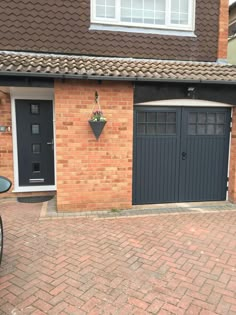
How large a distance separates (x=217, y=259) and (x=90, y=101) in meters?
3.43

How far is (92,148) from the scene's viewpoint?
205 inches

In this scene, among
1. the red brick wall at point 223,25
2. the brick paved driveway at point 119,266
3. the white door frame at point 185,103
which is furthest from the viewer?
the red brick wall at point 223,25

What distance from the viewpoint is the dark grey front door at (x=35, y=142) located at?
6215 millimetres

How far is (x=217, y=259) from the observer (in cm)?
353

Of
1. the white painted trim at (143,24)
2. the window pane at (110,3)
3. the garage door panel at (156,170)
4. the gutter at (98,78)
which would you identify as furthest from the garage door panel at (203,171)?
the window pane at (110,3)

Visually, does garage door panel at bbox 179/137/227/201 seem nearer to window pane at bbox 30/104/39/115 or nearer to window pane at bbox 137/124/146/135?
window pane at bbox 137/124/146/135

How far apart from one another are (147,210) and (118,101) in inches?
89.0

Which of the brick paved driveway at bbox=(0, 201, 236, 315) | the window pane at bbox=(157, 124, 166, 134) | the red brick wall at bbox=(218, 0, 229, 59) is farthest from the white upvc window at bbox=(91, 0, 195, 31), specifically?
the brick paved driveway at bbox=(0, 201, 236, 315)

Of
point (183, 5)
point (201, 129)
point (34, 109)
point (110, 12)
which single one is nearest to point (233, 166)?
point (201, 129)

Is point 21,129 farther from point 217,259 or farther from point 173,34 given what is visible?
point 217,259

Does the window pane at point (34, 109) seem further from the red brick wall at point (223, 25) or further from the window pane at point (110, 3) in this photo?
the red brick wall at point (223, 25)

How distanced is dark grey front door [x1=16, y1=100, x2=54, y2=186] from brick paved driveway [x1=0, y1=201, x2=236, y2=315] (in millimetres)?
1583

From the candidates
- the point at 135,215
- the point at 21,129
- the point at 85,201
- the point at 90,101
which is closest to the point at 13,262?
the point at 85,201

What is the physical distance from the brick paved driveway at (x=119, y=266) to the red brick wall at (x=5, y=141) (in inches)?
59.5
